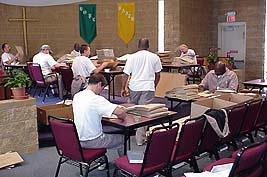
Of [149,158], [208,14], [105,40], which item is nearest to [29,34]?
[105,40]

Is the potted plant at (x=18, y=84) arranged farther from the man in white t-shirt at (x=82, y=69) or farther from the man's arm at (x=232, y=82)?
the man's arm at (x=232, y=82)

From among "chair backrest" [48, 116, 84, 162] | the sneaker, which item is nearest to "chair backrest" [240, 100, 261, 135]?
the sneaker

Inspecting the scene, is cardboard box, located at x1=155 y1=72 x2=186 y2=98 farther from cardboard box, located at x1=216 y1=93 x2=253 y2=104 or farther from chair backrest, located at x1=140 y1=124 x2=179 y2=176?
chair backrest, located at x1=140 y1=124 x2=179 y2=176

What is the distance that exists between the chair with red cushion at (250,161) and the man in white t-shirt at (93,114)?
1.38 metres

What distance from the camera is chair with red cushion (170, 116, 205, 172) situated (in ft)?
10.7

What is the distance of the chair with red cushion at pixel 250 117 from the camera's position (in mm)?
4169

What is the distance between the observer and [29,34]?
1041 centimetres

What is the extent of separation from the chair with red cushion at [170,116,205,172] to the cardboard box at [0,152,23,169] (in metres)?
2.02

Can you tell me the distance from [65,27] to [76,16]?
466mm

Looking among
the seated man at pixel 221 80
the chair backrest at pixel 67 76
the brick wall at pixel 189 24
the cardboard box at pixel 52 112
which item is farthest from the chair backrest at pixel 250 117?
the brick wall at pixel 189 24

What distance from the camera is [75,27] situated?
1094cm

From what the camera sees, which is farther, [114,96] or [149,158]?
[114,96]

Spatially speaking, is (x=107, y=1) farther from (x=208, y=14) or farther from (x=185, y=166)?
(x=185, y=166)

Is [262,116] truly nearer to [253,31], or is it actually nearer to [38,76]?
[38,76]
